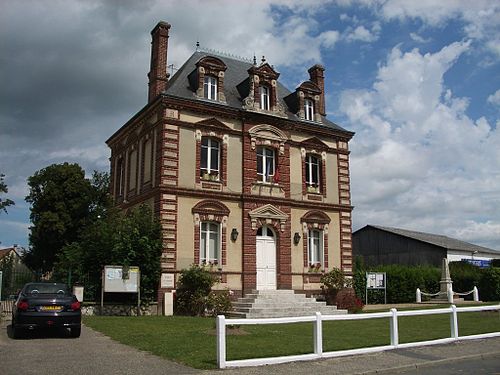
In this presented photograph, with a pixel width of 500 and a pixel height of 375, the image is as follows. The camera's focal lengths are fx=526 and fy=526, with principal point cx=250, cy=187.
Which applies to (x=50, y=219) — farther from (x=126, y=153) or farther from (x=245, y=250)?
(x=245, y=250)

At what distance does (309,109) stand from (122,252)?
11962mm

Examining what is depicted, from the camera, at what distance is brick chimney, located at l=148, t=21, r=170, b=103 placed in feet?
78.0

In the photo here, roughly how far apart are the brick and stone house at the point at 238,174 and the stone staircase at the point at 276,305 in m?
0.75

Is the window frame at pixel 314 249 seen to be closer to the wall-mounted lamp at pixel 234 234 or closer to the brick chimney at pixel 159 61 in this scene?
the wall-mounted lamp at pixel 234 234

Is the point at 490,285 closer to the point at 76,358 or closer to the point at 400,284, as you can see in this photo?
the point at 400,284

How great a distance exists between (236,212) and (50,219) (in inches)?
498

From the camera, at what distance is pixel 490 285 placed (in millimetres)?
33562

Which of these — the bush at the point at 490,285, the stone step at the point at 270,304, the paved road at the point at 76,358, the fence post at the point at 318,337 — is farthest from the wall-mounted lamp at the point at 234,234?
the bush at the point at 490,285

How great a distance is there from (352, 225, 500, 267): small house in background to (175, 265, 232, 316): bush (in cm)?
2853

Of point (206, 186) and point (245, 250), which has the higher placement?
point (206, 186)

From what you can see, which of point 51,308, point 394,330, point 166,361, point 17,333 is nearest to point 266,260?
point 394,330

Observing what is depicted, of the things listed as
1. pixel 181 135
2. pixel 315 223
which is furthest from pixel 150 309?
pixel 315 223

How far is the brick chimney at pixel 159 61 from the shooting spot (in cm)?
2377

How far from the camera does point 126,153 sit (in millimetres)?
26656
